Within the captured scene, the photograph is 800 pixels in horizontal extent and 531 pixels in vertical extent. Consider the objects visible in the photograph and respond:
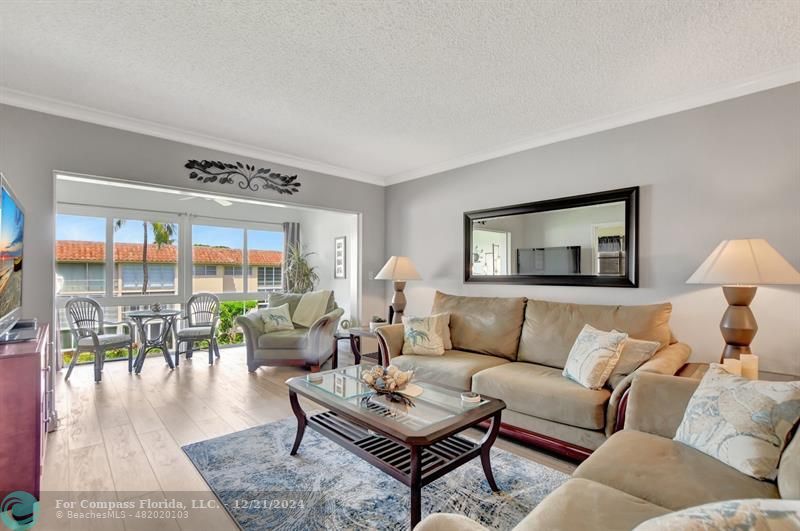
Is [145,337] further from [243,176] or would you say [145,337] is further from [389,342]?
[389,342]

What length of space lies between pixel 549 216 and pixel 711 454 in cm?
255

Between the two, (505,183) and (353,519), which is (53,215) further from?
(505,183)

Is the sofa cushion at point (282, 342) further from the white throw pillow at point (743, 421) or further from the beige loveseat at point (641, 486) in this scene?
the white throw pillow at point (743, 421)

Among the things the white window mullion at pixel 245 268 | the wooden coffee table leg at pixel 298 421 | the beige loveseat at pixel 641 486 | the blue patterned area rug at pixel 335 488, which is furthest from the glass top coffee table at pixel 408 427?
the white window mullion at pixel 245 268

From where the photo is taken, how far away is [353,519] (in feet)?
6.13

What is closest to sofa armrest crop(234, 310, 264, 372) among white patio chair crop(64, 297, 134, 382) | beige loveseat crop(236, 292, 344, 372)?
beige loveseat crop(236, 292, 344, 372)

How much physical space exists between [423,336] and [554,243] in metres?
1.57

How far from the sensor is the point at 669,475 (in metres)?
1.42

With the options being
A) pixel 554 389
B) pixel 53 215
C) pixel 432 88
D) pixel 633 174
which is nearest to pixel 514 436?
pixel 554 389

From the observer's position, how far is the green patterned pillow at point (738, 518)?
68cm

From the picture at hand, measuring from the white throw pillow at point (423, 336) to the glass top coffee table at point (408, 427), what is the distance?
955 millimetres

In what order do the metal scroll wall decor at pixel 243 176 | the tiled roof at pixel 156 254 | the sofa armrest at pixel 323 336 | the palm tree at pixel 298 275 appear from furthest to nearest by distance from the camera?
the palm tree at pixel 298 275, the tiled roof at pixel 156 254, the sofa armrest at pixel 323 336, the metal scroll wall decor at pixel 243 176

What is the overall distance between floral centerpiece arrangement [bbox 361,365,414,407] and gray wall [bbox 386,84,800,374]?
2043mm

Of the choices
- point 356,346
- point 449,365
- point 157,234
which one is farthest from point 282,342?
point 157,234
